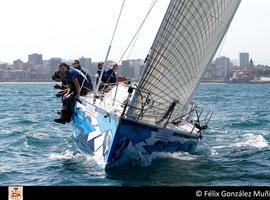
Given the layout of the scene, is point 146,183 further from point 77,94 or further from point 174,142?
point 77,94

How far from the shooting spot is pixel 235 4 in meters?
10.8

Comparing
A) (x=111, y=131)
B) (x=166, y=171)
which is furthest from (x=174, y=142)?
(x=111, y=131)

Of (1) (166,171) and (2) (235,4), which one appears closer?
(1) (166,171)

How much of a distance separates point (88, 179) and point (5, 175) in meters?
1.57

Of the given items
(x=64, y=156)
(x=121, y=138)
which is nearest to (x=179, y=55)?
(x=121, y=138)

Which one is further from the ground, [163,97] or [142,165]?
[163,97]

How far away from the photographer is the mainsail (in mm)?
9438

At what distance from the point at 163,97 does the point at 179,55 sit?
83cm
